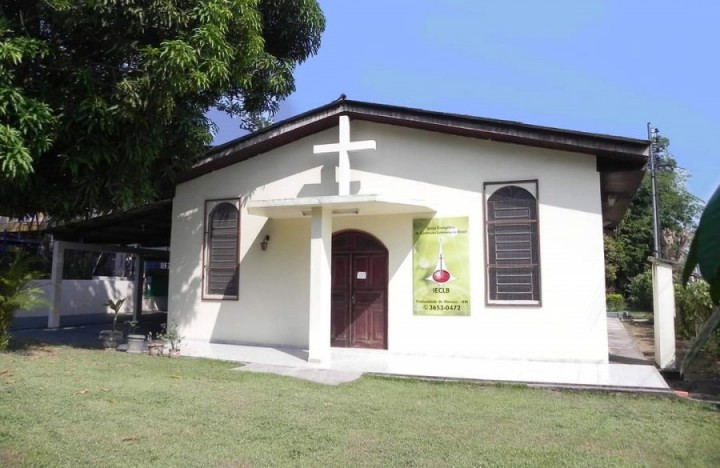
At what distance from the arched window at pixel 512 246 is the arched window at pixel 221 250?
539 centimetres

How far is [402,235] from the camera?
1054 centimetres

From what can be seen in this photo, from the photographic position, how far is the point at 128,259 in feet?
78.5

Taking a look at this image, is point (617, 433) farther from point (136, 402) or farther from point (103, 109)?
point (103, 109)

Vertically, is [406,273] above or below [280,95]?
below

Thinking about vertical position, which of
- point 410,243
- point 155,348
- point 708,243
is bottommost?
point 155,348

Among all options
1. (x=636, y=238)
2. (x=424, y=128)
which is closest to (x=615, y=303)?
(x=636, y=238)

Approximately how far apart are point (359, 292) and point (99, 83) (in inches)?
233

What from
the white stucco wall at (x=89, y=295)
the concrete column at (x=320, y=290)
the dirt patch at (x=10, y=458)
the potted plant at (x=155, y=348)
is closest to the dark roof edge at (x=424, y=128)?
the concrete column at (x=320, y=290)

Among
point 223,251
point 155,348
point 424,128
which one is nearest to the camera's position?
point 155,348

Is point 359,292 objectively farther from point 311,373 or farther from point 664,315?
point 664,315

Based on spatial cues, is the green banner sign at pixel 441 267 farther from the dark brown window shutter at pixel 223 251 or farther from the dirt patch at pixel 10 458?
the dirt patch at pixel 10 458

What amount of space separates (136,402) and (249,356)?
3.72 meters

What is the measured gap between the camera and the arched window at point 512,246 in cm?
966

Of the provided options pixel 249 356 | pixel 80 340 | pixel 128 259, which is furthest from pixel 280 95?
pixel 128 259
